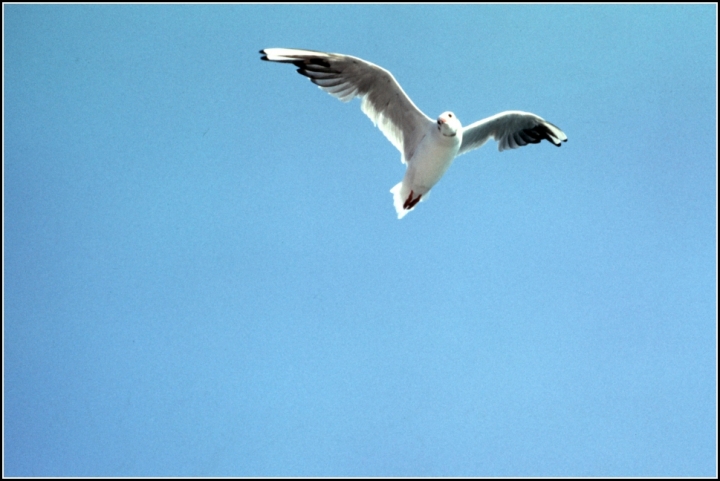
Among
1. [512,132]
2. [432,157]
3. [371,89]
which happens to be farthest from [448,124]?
[512,132]

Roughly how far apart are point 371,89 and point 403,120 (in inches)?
18.8

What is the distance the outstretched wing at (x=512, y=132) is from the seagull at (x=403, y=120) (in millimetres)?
11

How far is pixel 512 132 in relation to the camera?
8945 mm

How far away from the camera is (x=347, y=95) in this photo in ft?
26.3

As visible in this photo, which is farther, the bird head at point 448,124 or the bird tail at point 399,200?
the bird tail at point 399,200

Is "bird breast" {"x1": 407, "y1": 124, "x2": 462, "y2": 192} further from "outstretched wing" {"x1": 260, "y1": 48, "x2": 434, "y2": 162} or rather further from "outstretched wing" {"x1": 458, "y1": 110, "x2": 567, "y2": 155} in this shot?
"outstretched wing" {"x1": 458, "y1": 110, "x2": 567, "y2": 155}

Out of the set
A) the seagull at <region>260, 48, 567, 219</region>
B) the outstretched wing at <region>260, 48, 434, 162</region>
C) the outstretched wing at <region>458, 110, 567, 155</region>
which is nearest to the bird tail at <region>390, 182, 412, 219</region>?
the seagull at <region>260, 48, 567, 219</region>

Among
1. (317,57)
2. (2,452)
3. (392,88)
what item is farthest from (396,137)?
(2,452)

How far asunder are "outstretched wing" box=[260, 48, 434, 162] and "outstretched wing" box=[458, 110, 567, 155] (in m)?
0.61

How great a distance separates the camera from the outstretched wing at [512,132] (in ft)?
28.2

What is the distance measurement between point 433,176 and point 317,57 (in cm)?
162

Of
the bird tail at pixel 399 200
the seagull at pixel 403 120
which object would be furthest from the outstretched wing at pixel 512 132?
the bird tail at pixel 399 200

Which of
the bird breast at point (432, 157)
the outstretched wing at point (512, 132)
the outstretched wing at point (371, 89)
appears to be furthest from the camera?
the outstretched wing at point (512, 132)

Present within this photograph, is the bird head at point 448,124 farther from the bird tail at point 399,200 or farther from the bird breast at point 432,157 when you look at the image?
the bird tail at point 399,200
